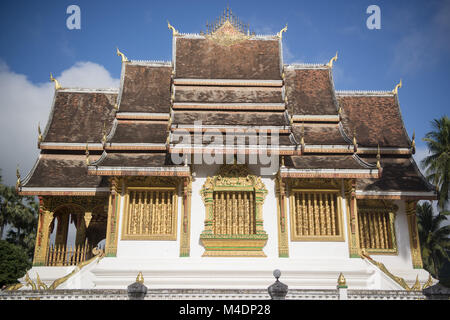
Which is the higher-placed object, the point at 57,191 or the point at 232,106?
the point at 232,106

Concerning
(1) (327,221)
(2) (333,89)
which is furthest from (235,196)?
(2) (333,89)

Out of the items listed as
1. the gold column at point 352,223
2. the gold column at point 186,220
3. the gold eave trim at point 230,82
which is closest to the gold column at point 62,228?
the gold column at point 186,220

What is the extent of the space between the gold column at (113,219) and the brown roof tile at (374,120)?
8952 millimetres

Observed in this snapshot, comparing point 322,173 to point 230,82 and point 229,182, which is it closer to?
point 229,182

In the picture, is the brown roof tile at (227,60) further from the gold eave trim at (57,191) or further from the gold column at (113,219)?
the gold eave trim at (57,191)

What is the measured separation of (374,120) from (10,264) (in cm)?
1709

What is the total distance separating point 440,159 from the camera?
23812 millimetres

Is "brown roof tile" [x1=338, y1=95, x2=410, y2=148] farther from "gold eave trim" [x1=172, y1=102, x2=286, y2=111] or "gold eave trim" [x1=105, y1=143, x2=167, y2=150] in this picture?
"gold eave trim" [x1=105, y1=143, x2=167, y2=150]

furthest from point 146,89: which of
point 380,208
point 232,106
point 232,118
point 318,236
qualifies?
point 380,208

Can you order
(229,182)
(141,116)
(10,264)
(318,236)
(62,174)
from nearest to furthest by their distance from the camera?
1. (318,236)
2. (229,182)
3. (62,174)
4. (141,116)
5. (10,264)

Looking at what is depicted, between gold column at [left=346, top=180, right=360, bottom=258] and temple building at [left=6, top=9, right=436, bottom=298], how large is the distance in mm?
30

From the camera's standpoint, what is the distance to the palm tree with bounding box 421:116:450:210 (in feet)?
77.1

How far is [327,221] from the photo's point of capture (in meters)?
13.3
